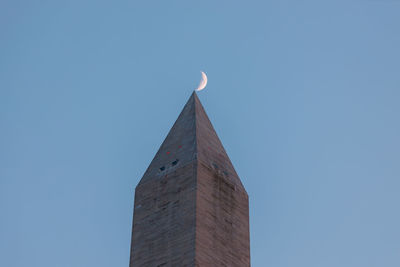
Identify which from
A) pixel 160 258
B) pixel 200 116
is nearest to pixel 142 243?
pixel 160 258

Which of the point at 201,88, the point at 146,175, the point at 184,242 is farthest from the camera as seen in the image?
the point at 201,88

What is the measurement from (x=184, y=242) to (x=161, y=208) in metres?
2.27

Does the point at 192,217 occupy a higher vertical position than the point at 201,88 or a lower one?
lower

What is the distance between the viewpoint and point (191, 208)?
2842 centimetres

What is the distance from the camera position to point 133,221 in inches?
1196

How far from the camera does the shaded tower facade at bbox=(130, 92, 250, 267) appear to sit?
2798 centimetres

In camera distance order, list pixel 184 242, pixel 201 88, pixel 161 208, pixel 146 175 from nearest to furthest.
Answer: pixel 184 242
pixel 161 208
pixel 146 175
pixel 201 88

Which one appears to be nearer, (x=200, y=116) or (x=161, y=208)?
(x=161, y=208)

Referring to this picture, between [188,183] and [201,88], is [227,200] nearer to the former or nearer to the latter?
[188,183]

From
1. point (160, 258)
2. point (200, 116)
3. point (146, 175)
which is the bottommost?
point (160, 258)

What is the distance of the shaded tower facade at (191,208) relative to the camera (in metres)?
28.0

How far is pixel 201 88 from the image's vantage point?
115ft

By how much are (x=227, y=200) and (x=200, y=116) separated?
4.33 metres

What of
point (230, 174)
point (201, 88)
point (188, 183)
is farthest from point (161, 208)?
point (201, 88)
